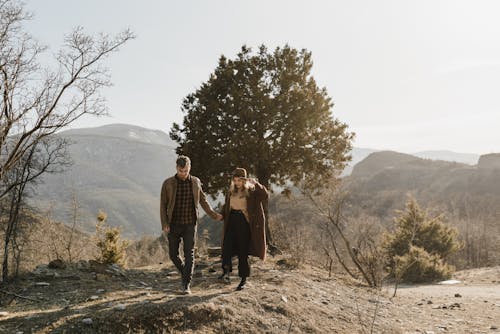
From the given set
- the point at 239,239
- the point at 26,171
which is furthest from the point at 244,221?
the point at 26,171

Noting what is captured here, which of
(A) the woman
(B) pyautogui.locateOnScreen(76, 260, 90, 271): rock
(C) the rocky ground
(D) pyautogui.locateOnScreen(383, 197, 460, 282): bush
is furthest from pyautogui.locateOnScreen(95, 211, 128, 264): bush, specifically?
(D) pyautogui.locateOnScreen(383, 197, 460, 282): bush

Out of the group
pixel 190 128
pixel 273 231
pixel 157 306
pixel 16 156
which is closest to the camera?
pixel 157 306

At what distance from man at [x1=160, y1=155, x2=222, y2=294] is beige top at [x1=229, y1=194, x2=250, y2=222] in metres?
0.78

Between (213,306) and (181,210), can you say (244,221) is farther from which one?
(213,306)

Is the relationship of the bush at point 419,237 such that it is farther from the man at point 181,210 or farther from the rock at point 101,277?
the man at point 181,210

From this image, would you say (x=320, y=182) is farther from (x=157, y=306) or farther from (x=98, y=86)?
(x=157, y=306)

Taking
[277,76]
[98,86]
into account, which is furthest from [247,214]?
[277,76]

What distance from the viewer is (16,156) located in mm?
10000

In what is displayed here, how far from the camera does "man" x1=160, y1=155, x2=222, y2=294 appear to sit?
6.89m

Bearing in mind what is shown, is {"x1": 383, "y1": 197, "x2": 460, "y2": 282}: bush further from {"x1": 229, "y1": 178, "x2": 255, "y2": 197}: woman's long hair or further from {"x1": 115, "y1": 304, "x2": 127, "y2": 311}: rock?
{"x1": 115, "y1": 304, "x2": 127, "y2": 311}: rock

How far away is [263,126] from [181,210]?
9344mm

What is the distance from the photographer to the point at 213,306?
6383 millimetres

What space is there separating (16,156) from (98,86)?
352cm

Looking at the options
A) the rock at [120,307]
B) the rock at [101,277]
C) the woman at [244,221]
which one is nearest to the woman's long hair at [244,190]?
the woman at [244,221]
